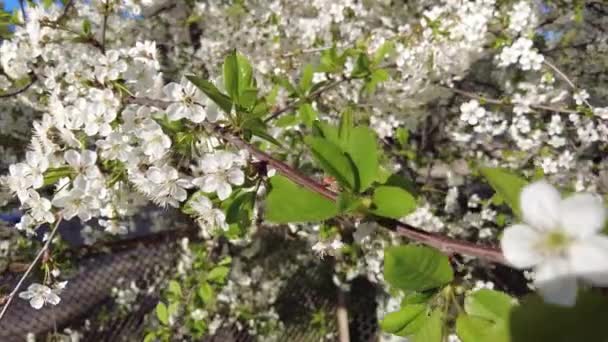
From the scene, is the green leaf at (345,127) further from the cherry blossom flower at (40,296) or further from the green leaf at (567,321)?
the cherry blossom flower at (40,296)

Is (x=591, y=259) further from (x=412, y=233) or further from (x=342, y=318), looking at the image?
(x=342, y=318)

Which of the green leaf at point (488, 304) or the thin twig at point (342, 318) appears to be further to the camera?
the thin twig at point (342, 318)

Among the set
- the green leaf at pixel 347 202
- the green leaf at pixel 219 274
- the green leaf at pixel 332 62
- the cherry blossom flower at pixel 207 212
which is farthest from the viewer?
the green leaf at pixel 219 274

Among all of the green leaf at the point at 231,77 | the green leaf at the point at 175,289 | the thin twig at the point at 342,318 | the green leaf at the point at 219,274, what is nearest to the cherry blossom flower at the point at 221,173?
the green leaf at the point at 231,77

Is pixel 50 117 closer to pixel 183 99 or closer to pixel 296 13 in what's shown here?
pixel 183 99

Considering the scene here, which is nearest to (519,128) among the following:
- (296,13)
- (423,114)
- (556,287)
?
(423,114)

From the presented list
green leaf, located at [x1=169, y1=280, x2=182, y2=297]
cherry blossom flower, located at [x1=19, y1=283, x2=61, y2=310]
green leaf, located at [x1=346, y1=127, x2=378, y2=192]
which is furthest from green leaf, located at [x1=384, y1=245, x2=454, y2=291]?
green leaf, located at [x1=169, y1=280, x2=182, y2=297]
